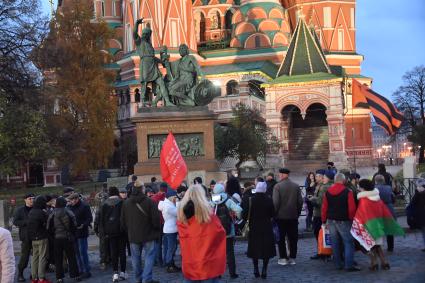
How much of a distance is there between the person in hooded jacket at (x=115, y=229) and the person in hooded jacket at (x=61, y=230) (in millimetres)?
580

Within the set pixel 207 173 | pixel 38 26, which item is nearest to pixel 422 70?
pixel 38 26

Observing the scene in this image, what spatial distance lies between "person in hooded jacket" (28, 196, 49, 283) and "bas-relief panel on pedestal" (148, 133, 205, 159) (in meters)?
11.5

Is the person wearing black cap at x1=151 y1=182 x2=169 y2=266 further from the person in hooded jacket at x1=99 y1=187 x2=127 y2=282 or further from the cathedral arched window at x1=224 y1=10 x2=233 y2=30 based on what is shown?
the cathedral arched window at x1=224 y1=10 x2=233 y2=30

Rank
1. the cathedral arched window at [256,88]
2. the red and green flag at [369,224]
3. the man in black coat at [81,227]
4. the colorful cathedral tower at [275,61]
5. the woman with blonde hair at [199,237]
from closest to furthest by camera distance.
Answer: the woman with blonde hair at [199,237] < the red and green flag at [369,224] < the man in black coat at [81,227] < the colorful cathedral tower at [275,61] < the cathedral arched window at [256,88]

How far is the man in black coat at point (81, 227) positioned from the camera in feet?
35.4

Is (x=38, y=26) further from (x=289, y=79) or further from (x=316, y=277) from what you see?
(x=316, y=277)

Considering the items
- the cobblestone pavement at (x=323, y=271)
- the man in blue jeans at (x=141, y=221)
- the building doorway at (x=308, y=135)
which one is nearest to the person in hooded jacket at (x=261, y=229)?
the cobblestone pavement at (x=323, y=271)

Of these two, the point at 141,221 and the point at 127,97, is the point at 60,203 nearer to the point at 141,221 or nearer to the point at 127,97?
the point at 141,221

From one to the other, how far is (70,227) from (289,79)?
116 ft

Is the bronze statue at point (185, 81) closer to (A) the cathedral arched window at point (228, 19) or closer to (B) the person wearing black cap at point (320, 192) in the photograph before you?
(B) the person wearing black cap at point (320, 192)

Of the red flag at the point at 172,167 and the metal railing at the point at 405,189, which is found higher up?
the red flag at the point at 172,167

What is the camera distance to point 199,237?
647cm

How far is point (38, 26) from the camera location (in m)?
32.4

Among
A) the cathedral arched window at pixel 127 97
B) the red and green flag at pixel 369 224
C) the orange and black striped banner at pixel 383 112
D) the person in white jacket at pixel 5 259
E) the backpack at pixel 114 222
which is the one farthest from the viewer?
the cathedral arched window at pixel 127 97
